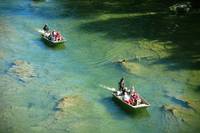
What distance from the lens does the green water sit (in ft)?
94.3

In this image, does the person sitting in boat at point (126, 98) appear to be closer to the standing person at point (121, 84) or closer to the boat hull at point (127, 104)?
the boat hull at point (127, 104)

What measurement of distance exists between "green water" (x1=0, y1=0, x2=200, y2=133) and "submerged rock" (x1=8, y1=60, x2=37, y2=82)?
13.1 inches

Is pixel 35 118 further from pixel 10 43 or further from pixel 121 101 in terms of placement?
pixel 10 43

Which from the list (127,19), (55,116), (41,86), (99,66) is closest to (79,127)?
(55,116)

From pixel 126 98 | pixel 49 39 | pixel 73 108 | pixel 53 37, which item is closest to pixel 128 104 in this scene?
pixel 126 98

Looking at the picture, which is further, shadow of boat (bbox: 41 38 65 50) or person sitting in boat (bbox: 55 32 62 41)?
person sitting in boat (bbox: 55 32 62 41)

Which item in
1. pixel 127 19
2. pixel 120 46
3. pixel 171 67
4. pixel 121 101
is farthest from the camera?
pixel 127 19

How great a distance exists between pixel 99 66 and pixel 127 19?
45.7ft

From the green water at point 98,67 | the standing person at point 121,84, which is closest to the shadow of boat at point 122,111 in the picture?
the green water at point 98,67

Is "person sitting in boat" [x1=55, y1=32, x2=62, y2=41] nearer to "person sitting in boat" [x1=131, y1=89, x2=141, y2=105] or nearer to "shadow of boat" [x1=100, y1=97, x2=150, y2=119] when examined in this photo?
"shadow of boat" [x1=100, y1=97, x2=150, y2=119]

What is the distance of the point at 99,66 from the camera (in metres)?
36.9

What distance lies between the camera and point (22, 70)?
35969mm

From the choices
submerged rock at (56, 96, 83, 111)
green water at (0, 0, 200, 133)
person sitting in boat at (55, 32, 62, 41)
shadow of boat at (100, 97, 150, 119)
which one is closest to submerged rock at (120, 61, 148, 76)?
green water at (0, 0, 200, 133)

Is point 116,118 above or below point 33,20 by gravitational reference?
below
